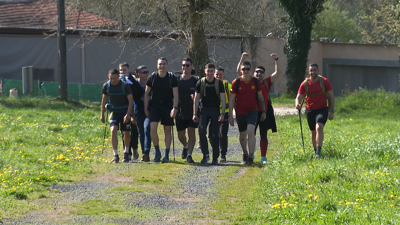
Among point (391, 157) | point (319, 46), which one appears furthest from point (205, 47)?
point (319, 46)

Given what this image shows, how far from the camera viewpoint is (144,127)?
11.1m

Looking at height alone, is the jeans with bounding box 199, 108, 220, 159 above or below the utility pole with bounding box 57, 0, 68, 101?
below

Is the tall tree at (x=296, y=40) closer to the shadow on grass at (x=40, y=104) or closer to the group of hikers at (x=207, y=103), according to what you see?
the shadow on grass at (x=40, y=104)

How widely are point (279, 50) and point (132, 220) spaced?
28.5 meters

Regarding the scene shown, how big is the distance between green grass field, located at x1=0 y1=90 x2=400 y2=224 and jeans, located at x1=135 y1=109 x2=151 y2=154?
711 mm

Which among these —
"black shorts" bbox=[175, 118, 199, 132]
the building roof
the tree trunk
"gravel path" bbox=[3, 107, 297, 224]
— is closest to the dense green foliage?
the building roof

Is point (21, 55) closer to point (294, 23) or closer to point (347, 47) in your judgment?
point (294, 23)

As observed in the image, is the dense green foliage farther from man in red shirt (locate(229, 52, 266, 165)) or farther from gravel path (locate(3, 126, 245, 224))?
gravel path (locate(3, 126, 245, 224))

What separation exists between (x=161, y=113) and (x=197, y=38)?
10104 mm

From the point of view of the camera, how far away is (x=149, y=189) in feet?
26.9

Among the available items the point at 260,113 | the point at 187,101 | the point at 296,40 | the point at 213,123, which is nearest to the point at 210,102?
the point at 213,123

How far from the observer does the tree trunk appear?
65.4 feet

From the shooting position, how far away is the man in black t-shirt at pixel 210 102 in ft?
34.1

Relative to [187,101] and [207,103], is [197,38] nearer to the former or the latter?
[187,101]
